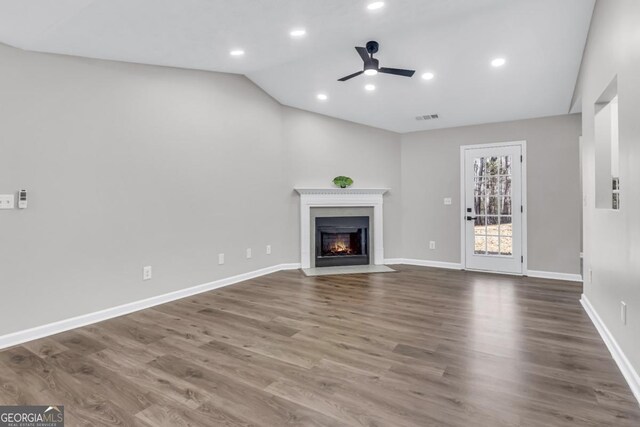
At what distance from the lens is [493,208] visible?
219 inches

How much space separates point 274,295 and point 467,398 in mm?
2617

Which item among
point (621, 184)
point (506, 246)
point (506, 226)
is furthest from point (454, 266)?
point (621, 184)

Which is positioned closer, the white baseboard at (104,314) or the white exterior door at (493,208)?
the white baseboard at (104,314)

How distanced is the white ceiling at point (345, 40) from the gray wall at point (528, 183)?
0.53 metres

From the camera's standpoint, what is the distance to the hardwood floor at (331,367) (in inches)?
71.6

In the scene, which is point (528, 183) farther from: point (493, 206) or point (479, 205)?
point (479, 205)

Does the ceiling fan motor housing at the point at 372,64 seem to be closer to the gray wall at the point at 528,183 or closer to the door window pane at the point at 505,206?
the gray wall at the point at 528,183

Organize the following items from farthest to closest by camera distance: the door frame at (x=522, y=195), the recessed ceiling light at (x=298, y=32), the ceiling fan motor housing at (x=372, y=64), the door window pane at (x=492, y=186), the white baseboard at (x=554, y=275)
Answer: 1. the door window pane at (x=492, y=186)
2. the door frame at (x=522, y=195)
3. the white baseboard at (x=554, y=275)
4. the ceiling fan motor housing at (x=372, y=64)
5. the recessed ceiling light at (x=298, y=32)

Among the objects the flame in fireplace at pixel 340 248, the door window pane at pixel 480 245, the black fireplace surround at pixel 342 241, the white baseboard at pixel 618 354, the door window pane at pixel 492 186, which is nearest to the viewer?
the white baseboard at pixel 618 354

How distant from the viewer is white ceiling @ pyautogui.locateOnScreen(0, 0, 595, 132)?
2.67 meters

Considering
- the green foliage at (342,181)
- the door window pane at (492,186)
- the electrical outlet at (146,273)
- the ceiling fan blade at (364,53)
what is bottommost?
the electrical outlet at (146,273)

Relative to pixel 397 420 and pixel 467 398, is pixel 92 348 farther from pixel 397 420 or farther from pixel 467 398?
pixel 467 398

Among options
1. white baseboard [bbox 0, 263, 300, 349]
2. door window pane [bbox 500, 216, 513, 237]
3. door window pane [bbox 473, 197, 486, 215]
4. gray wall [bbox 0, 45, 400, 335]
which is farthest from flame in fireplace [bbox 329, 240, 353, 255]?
door window pane [bbox 500, 216, 513, 237]

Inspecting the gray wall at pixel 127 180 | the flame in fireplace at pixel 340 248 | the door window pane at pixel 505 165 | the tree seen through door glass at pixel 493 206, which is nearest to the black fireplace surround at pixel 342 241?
the flame in fireplace at pixel 340 248
